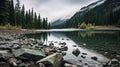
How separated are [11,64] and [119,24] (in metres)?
126

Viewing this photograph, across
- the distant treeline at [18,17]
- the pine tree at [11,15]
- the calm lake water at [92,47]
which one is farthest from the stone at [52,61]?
the pine tree at [11,15]

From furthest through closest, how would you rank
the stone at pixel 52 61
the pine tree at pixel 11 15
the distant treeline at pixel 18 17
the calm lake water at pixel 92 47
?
the pine tree at pixel 11 15, the distant treeline at pixel 18 17, the calm lake water at pixel 92 47, the stone at pixel 52 61

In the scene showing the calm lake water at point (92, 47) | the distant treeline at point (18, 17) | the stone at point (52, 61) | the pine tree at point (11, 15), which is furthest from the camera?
the pine tree at point (11, 15)

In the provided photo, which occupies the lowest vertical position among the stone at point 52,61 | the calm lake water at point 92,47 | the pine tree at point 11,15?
the calm lake water at point 92,47

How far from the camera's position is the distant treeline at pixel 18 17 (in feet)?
176

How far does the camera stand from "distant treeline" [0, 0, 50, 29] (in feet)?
176

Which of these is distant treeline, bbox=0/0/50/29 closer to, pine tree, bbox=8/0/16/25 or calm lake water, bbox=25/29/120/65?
pine tree, bbox=8/0/16/25

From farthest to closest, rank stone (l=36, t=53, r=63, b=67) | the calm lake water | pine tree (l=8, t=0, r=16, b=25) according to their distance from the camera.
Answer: pine tree (l=8, t=0, r=16, b=25) < the calm lake water < stone (l=36, t=53, r=63, b=67)

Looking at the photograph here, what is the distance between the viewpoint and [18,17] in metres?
89.3

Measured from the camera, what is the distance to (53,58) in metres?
11.8

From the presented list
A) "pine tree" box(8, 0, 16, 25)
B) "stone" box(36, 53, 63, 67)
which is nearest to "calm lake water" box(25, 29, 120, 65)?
"stone" box(36, 53, 63, 67)

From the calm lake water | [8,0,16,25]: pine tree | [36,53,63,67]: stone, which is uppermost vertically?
[8,0,16,25]: pine tree

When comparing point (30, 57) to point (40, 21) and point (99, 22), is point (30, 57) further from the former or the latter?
point (99, 22)

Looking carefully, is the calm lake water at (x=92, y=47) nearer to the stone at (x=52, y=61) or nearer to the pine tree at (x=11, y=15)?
the stone at (x=52, y=61)
